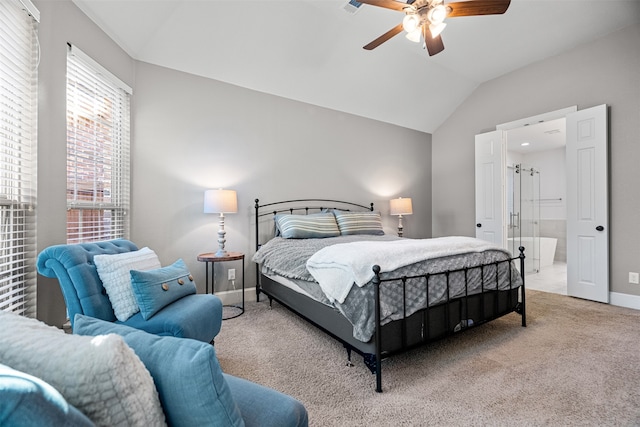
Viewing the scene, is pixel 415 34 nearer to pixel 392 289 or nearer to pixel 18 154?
pixel 392 289

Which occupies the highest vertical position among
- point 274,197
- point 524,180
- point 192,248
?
point 524,180

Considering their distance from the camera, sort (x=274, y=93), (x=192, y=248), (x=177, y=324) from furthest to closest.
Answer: (x=274, y=93) < (x=192, y=248) < (x=177, y=324)

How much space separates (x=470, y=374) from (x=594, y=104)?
365 cm

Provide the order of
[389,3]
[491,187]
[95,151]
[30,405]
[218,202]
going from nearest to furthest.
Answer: [30,405] < [389,3] < [95,151] < [218,202] < [491,187]

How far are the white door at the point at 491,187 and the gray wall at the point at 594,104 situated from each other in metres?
0.24

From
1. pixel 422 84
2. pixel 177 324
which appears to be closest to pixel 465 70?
pixel 422 84

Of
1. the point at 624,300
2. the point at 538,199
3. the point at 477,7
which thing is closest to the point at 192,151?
the point at 477,7

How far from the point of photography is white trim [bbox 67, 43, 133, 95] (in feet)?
Answer: 7.48

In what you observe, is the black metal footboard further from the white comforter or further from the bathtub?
the bathtub

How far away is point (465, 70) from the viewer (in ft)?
14.6

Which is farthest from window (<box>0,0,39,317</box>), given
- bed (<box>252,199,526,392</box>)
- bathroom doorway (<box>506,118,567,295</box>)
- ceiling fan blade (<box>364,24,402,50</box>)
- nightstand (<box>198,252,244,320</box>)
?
bathroom doorway (<box>506,118,567,295</box>)

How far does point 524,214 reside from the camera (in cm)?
602

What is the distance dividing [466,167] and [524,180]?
2.10 meters

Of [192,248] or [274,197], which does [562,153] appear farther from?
[192,248]
